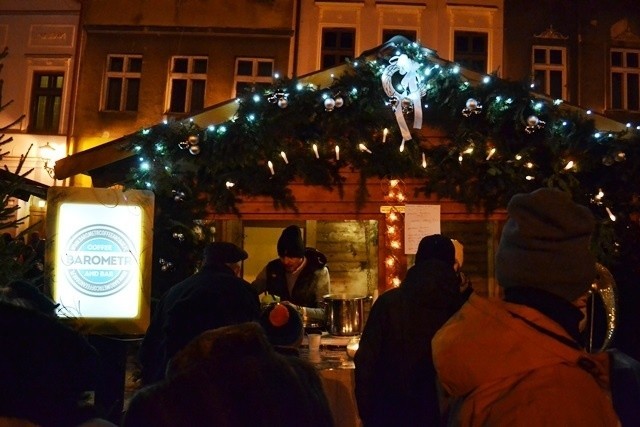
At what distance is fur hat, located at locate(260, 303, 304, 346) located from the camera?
165 inches

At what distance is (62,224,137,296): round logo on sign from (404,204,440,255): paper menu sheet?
3205 millimetres

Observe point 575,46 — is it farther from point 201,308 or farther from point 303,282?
point 201,308

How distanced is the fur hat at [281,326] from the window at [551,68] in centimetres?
1335

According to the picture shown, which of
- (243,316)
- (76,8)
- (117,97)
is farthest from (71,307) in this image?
(76,8)

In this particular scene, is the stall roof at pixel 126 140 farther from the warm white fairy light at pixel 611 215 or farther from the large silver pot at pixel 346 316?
the large silver pot at pixel 346 316

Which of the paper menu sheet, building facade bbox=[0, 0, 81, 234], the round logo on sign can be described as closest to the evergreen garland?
the paper menu sheet

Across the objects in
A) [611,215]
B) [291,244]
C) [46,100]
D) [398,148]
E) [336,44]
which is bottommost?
[291,244]

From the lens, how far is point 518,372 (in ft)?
4.96

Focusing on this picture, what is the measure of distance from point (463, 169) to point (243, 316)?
12.6ft

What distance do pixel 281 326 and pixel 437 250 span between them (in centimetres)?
140

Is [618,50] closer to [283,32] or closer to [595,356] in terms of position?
[283,32]

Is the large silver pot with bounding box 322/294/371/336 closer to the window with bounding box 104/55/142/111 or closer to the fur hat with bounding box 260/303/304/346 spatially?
the fur hat with bounding box 260/303/304/346

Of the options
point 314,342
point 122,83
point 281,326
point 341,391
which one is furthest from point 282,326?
point 122,83

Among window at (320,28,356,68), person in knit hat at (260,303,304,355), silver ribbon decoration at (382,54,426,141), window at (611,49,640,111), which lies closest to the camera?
person in knit hat at (260,303,304,355)
